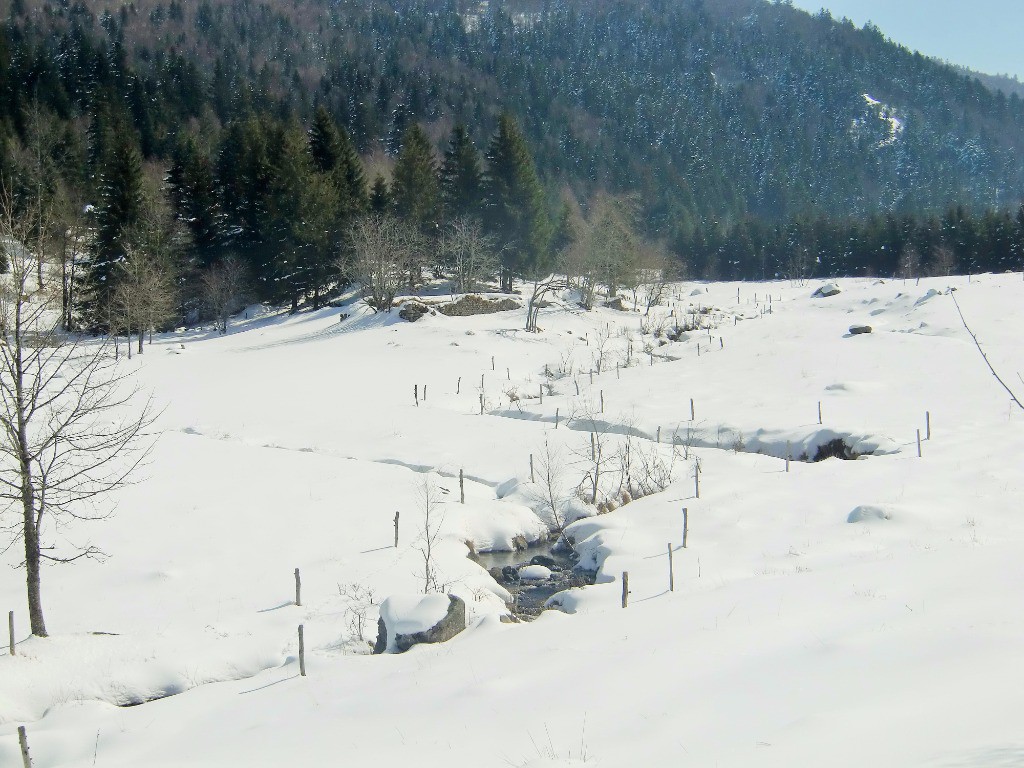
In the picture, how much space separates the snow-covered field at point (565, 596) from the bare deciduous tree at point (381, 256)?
8.28 meters

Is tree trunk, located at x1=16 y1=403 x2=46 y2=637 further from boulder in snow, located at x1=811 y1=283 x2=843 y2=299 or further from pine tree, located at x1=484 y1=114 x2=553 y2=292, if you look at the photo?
boulder in snow, located at x1=811 y1=283 x2=843 y2=299

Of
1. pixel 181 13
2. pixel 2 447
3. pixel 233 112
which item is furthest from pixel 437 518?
pixel 181 13

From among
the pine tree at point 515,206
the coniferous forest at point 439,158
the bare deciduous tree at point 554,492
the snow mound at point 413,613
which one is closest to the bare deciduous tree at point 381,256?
the coniferous forest at point 439,158

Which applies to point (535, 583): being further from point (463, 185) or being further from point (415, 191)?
point (463, 185)

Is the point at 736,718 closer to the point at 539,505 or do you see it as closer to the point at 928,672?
the point at 928,672

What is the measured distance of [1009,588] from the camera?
998 centimetres

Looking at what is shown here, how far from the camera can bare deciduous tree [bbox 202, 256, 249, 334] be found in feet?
173

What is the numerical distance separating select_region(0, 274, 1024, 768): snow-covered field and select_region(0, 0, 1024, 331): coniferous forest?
7801 millimetres

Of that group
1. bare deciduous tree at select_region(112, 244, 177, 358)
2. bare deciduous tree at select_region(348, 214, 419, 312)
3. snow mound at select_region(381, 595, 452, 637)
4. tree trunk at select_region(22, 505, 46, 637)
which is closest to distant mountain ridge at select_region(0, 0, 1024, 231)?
bare deciduous tree at select_region(112, 244, 177, 358)

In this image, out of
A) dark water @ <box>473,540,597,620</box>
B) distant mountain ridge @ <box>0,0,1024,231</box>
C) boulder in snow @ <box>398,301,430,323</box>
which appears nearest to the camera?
dark water @ <box>473,540,597,620</box>

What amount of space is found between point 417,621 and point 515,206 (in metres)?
52.0

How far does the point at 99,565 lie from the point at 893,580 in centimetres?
1615

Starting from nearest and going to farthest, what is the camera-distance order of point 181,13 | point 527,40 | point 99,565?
point 99,565 → point 181,13 → point 527,40

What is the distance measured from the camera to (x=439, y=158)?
119812mm
